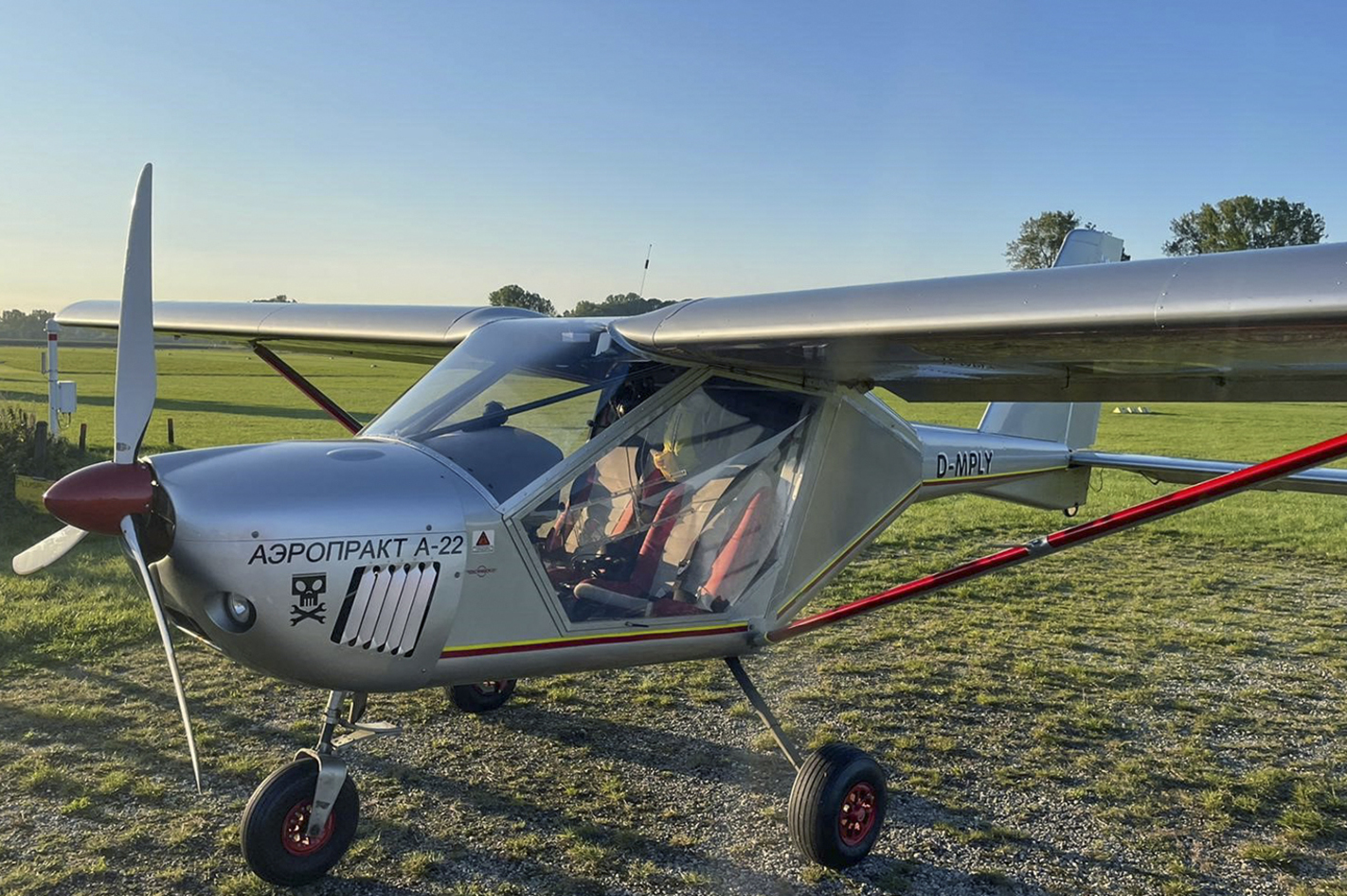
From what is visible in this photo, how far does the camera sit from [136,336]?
3.53 metres

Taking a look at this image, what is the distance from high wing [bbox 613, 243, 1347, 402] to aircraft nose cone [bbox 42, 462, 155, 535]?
2.07 m

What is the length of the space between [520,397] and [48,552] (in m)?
1.95

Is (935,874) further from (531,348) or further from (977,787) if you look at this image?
(531,348)

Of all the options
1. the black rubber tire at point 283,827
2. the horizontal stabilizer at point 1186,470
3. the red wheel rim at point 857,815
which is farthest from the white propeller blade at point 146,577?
the horizontal stabilizer at point 1186,470

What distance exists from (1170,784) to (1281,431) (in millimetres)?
28361

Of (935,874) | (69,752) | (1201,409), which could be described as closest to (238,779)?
(69,752)

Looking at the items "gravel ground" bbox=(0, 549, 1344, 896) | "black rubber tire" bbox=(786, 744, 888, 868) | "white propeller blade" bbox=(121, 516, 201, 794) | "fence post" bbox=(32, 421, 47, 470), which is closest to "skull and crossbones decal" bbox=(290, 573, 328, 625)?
"white propeller blade" bbox=(121, 516, 201, 794)

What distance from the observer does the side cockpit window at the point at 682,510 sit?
4133mm

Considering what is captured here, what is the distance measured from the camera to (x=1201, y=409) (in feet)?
141

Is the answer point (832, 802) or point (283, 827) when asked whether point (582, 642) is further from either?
point (283, 827)

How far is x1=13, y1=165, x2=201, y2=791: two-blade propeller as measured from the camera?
325 cm

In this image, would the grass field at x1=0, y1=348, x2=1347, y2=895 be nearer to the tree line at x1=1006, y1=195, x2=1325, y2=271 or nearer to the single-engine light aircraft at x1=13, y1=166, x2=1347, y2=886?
the single-engine light aircraft at x1=13, y1=166, x2=1347, y2=886

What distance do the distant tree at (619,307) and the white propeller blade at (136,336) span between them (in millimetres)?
2061

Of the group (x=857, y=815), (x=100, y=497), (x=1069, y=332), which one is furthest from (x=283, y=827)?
(x=1069, y=332)
